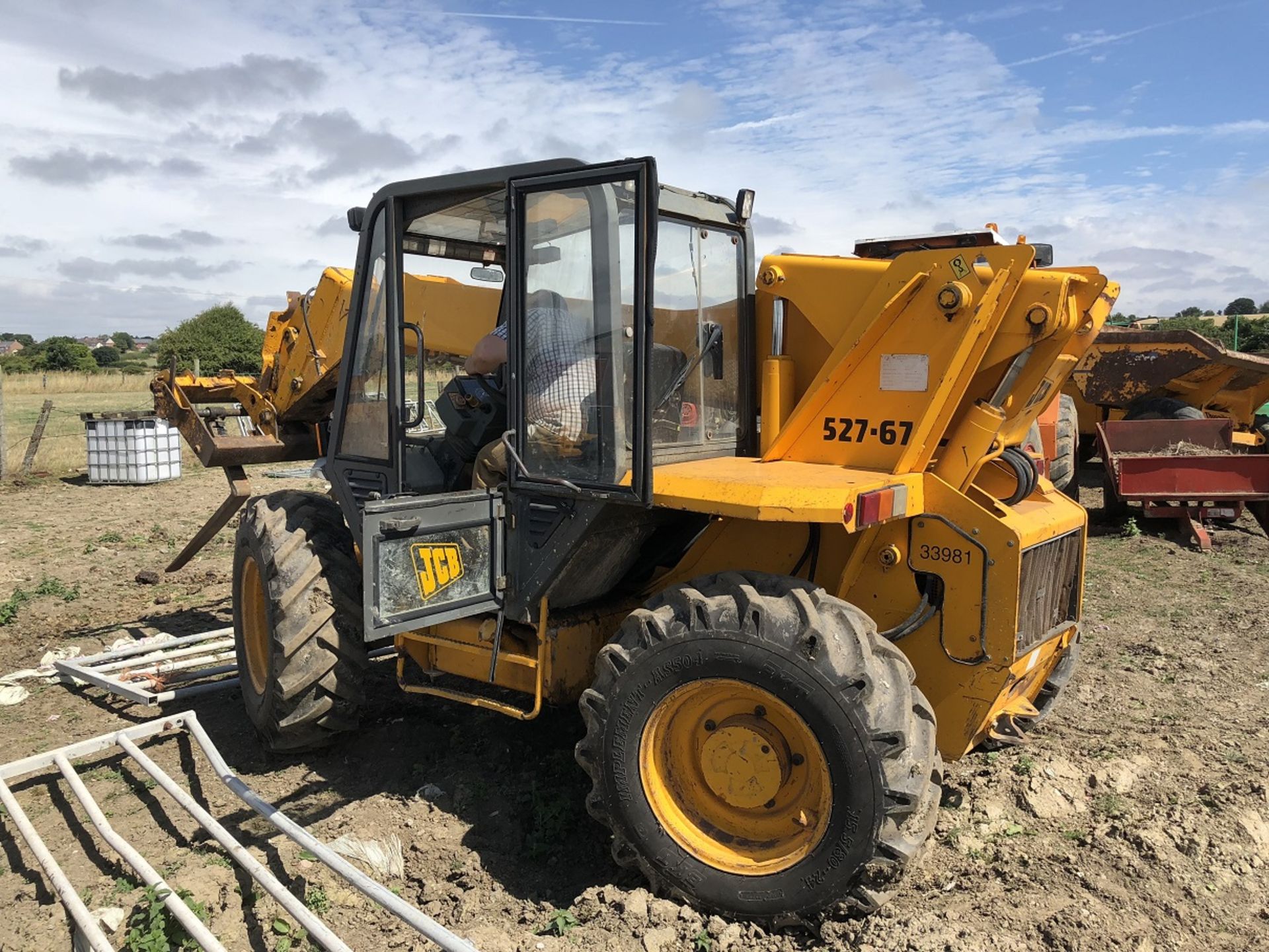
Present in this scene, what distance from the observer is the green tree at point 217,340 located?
3181 centimetres

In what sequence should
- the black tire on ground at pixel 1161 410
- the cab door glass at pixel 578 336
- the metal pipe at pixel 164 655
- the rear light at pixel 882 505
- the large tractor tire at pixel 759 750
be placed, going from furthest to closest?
the black tire on ground at pixel 1161 410, the metal pipe at pixel 164 655, the cab door glass at pixel 578 336, the rear light at pixel 882 505, the large tractor tire at pixel 759 750

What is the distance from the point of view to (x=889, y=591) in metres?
3.69

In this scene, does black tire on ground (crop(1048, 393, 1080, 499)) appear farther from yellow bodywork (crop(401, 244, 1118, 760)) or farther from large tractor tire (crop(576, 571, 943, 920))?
large tractor tire (crop(576, 571, 943, 920))

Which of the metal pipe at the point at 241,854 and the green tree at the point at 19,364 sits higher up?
the green tree at the point at 19,364

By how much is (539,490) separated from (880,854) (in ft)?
5.95

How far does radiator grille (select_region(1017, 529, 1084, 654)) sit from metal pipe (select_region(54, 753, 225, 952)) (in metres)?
2.98

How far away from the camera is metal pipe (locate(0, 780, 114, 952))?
3119 mm

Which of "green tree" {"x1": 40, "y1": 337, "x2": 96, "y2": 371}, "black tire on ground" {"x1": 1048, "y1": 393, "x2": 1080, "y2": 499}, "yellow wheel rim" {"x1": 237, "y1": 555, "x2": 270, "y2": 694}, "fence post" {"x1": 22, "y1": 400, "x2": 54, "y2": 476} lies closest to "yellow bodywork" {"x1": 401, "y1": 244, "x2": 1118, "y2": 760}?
"yellow wheel rim" {"x1": 237, "y1": 555, "x2": 270, "y2": 694}

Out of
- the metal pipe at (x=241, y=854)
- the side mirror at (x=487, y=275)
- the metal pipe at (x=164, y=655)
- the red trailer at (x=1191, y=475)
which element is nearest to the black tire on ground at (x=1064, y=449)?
the red trailer at (x=1191, y=475)

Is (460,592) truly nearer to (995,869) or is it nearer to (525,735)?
(525,735)

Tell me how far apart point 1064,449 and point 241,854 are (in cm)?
711

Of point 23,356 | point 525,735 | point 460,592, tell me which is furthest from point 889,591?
point 23,356

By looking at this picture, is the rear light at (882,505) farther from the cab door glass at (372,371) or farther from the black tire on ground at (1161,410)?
the black tire on ground at (1161,410)

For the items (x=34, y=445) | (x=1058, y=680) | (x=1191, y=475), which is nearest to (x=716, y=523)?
(x=1058, y=680)
